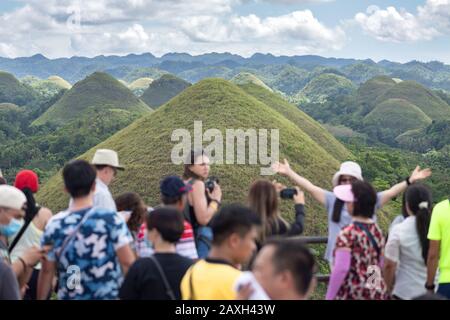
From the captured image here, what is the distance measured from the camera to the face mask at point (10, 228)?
3.99 m

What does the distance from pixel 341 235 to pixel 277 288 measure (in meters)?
1.35

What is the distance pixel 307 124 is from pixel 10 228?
1361 inches

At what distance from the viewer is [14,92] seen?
116125mm

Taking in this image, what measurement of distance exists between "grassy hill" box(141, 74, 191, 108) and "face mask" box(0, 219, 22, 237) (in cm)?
9449

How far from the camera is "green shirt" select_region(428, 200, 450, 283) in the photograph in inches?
175

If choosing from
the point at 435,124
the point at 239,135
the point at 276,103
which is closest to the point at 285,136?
the point at 239,135

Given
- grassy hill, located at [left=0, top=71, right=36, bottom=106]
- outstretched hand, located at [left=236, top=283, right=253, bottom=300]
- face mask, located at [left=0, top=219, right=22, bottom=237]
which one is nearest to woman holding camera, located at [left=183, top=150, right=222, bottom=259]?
face mask, located at [left=0, top=219, right=22, bottom=237]

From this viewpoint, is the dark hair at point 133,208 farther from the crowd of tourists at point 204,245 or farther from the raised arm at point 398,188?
the raised arm at point 398,188

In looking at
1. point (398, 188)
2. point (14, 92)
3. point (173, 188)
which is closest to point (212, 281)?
point (173, 188)

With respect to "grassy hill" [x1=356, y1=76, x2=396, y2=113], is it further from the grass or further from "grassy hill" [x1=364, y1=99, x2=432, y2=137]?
"grassy hill" [x1=364, y1=99, x2=432, y2=137]

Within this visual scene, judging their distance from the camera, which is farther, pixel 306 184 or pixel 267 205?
pixel 306 184

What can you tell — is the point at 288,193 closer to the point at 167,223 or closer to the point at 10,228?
the point at 167,223
